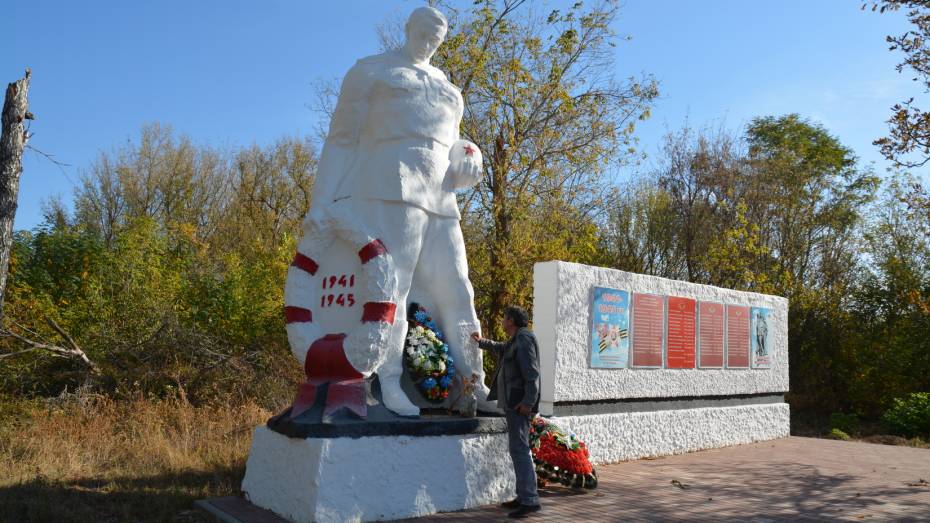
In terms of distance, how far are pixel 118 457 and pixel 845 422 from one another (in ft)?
41.8

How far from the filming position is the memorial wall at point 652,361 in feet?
24.2

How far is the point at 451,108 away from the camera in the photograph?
5922 mm

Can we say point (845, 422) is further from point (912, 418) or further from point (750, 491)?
point (750, 491)

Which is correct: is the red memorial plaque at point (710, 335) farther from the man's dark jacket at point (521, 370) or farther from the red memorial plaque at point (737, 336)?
the man's dark jacket at point (521, 370)

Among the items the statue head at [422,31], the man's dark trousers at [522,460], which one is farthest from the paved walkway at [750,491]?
the statue head at [422,31]

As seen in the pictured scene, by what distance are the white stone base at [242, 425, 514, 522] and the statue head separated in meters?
2.99

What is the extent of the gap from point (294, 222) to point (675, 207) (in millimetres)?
9794

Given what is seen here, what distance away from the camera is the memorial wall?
7.38 meters

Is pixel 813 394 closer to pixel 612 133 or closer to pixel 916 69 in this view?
pixel 612 133

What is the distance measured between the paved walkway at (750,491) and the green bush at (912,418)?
3.63 metres

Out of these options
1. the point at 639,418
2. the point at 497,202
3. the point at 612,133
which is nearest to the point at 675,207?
the point at 612,133

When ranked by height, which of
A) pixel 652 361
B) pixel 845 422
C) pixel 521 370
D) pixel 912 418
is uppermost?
pixel 652 361

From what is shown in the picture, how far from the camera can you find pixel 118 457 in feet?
22.6

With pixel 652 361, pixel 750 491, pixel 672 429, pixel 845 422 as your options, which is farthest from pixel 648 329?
pixel 845 422
